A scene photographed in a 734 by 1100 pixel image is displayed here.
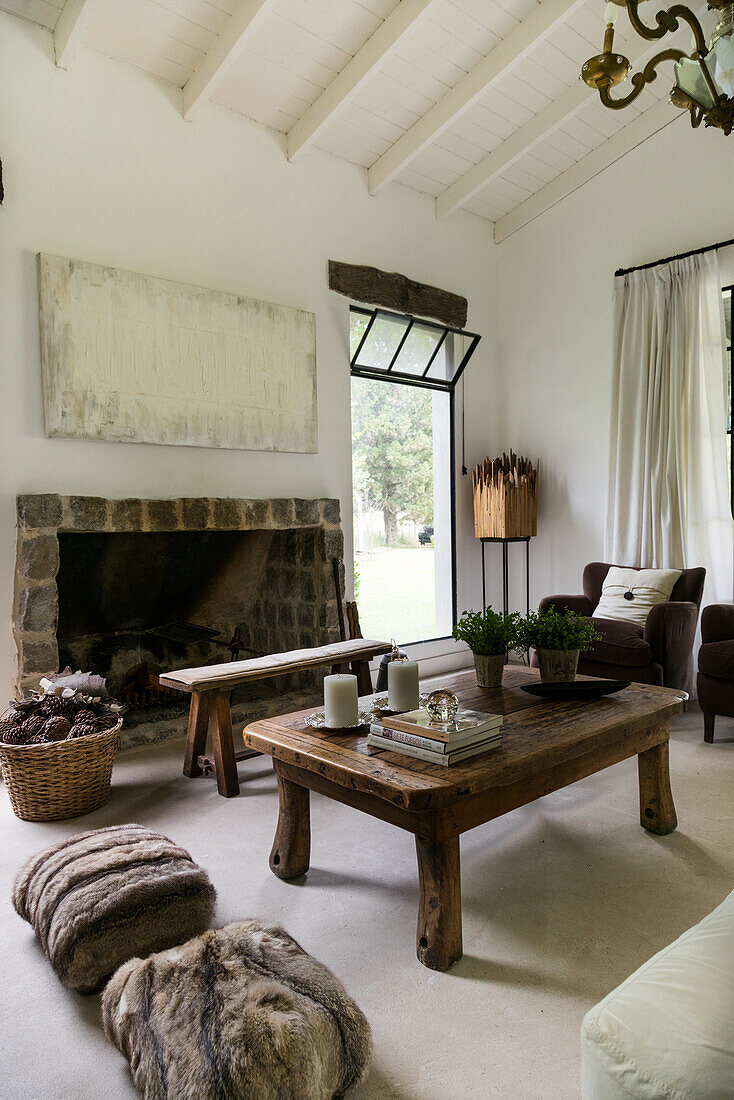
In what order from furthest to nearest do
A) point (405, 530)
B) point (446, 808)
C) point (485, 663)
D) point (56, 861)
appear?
point (405, 530) < point (485, 663) < point (56, 861) < point (446, 808)

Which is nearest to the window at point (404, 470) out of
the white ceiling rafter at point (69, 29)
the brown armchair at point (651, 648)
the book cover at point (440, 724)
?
the brown armchair at point (651, 648)

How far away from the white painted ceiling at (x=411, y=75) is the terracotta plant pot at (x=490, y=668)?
283cm

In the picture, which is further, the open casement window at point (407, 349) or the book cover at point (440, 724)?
the open casement window at point (407, 349)

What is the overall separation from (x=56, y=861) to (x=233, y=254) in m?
3.09

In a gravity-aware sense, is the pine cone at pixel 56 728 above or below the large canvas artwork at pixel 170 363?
below

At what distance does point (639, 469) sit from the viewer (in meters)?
4.44

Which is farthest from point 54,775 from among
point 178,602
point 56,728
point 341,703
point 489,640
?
point 178,602

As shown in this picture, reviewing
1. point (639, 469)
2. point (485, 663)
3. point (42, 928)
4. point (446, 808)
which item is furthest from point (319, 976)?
point (639, 469)

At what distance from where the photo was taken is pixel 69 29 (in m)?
3.09

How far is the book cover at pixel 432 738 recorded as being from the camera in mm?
1801

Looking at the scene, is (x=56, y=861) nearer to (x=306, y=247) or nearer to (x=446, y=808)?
(x=446, y=808)

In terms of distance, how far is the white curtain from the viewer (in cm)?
416

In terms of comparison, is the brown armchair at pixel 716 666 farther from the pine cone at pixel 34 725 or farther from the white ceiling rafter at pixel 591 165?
the white ceiling rafter at pixel 591 165

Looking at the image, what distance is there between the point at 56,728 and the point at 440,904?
5.34 feet
